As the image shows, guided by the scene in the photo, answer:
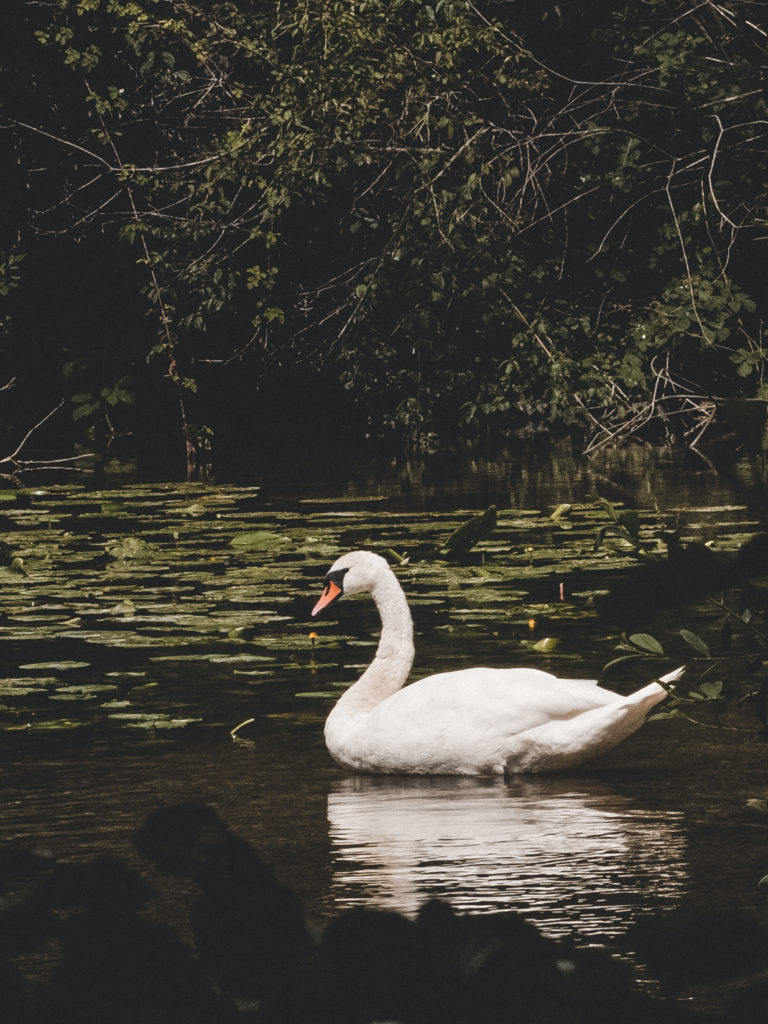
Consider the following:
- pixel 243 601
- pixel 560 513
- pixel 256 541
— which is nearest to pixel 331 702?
pixel 243 601

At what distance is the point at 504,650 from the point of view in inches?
251

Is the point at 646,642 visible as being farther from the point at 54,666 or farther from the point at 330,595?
the point at 54,666

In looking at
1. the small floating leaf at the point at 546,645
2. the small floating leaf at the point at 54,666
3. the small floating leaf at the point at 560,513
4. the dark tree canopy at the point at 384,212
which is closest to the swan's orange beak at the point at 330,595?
the small floating leaf at the point at 546,645

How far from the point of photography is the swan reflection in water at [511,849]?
339cm

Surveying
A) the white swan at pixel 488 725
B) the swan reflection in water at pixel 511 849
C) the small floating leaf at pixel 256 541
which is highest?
the small floating leaf at pixel 256 541

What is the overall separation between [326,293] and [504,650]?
11.3 m

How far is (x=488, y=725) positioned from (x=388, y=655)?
74 centimetres

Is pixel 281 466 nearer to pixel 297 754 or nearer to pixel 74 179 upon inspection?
pixel 74 179

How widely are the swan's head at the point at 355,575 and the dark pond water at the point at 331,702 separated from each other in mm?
330

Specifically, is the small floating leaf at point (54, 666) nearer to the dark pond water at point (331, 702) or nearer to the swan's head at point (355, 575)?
the dark pond water at point (331, 702)

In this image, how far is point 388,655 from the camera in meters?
5.46

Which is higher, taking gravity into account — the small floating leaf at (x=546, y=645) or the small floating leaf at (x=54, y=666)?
the small floating leaf at (x=546, y=645)

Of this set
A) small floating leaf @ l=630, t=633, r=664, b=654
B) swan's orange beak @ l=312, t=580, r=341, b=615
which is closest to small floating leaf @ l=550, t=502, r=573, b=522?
swan's orange beak @ l=312, t=580, r=341, b=615

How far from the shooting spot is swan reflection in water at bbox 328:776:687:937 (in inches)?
134
